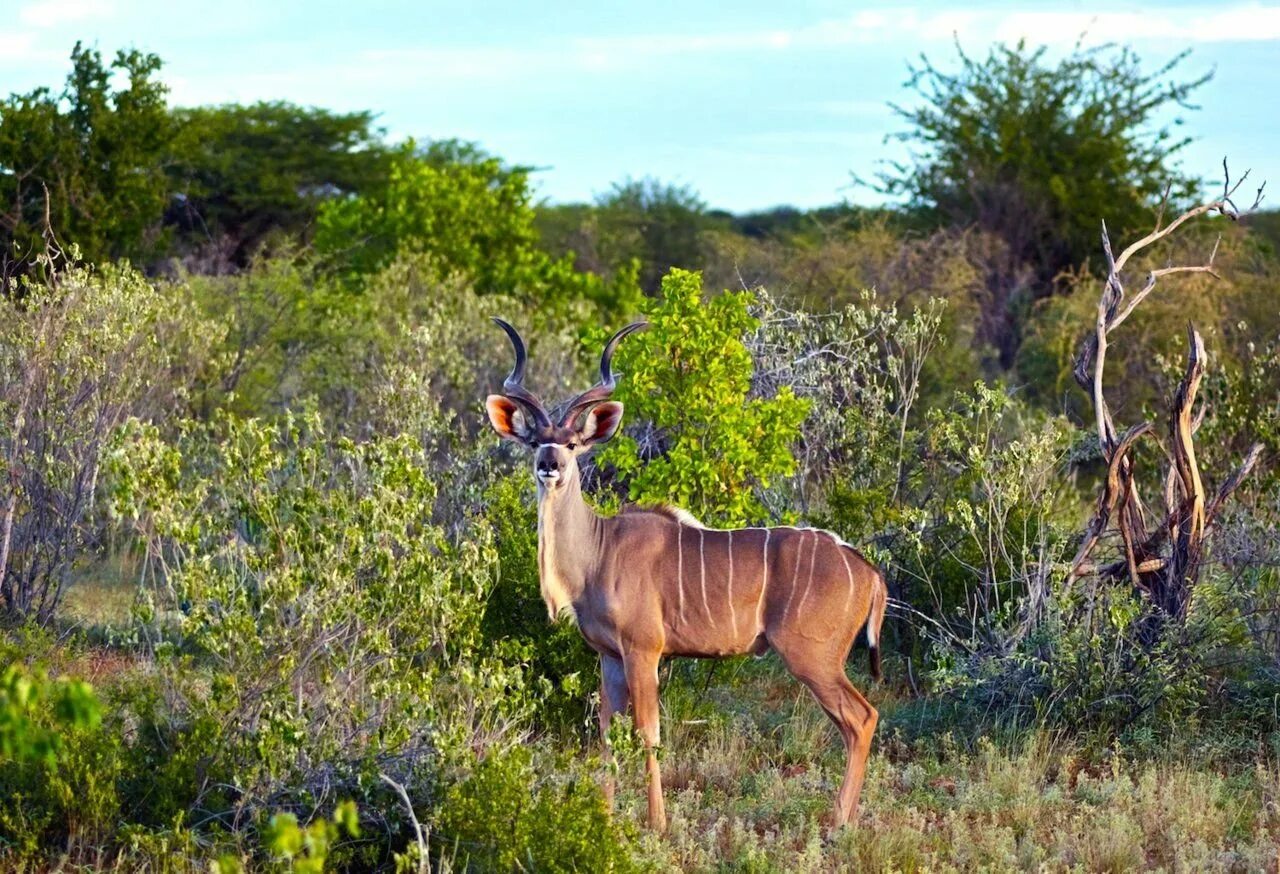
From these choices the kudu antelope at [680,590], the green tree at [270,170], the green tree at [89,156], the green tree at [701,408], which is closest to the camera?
the kudu antelope at [680,590]

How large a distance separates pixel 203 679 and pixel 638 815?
5.00 feet

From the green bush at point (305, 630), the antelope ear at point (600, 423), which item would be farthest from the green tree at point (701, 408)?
the green bush at point (305, 630)

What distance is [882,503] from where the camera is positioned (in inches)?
274

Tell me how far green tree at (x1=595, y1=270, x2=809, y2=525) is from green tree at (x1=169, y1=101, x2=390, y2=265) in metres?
14.0

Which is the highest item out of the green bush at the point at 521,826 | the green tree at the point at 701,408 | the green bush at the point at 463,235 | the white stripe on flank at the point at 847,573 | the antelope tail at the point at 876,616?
the green bush at the point at 463,235

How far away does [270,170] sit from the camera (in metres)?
22.8

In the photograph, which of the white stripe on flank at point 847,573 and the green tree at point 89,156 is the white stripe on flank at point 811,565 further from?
the green tree at point 89,156

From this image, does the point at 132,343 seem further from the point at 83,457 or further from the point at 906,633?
the point at 906,633

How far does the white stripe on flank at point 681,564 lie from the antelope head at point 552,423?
384 millimetres

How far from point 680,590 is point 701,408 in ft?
4.21

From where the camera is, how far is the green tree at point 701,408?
6.45 meters

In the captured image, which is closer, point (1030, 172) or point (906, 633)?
point (906, 633)

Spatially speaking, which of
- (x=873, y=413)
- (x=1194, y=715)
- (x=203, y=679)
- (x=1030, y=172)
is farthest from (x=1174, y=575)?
(x=1030, y=172)

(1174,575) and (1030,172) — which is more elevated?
(1030,172)
